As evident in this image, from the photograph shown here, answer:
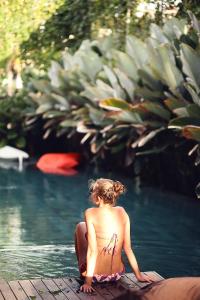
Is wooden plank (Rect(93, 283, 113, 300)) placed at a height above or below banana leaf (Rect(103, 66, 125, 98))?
below

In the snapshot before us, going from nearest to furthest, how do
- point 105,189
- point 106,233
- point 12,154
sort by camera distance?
point 105,189, point 106,233, point 12,154

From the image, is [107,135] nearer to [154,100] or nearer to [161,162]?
[161,162]

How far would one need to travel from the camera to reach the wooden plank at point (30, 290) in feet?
13.0

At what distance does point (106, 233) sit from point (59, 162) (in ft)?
31.3

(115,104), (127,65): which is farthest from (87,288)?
(127,65)

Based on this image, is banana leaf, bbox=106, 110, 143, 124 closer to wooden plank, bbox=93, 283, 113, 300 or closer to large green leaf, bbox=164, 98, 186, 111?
large green leaf, bbox=164, 98, 186, 111

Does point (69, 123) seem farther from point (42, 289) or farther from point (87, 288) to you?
point (87, 288)

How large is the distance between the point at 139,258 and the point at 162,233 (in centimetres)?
122

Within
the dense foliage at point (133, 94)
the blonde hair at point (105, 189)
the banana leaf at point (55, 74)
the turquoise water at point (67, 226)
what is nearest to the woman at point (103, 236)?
the blonde hair at point (105, 189)

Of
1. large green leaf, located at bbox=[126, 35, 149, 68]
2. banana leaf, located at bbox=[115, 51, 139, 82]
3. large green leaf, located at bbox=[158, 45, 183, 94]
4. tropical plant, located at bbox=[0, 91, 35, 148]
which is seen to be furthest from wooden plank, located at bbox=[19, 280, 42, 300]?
tropical plant, located at bbox=[0, 91, 35, 148]

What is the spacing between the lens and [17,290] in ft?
A: 13.4

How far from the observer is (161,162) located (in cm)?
1111

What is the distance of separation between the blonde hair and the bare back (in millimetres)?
81

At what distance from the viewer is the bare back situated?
12.9 ft
